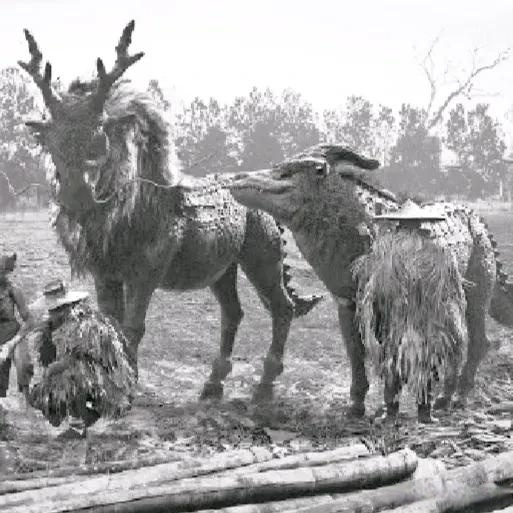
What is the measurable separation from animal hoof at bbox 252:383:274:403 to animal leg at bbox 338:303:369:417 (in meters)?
1.15

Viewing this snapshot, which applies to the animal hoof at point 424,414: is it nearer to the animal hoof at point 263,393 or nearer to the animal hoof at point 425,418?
the animal hoof at point 425,418

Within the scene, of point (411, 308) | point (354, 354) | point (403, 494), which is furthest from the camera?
point (354, 354)

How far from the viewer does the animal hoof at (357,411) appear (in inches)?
302

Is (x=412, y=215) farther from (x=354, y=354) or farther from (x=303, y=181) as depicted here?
(x=354, y=354)

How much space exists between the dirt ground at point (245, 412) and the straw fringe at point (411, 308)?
0.58 meters

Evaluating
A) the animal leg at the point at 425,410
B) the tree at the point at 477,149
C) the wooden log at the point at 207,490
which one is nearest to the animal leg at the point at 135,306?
the animal leg at the point at 425,410

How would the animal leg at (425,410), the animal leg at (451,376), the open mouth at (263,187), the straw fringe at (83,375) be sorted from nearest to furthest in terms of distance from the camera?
the straw fringe at (83,375) → the animal leg at (451,376) → the animal leg at (425,410) → the open mouth at (263,187)

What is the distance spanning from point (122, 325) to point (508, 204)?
95.2 ft

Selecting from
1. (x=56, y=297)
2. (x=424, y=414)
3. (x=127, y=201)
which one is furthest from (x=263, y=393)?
(x=56, y=297)

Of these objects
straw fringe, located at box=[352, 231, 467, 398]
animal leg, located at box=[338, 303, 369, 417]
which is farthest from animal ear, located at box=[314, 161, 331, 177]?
animal leg, located at box=[338, 303, 369, 417]

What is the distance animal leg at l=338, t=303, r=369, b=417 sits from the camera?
7.52 meters

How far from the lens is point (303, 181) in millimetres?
7191

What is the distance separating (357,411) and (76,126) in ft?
10.9

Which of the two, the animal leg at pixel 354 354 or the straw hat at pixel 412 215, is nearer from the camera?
the straw hat at pixel 412 215
